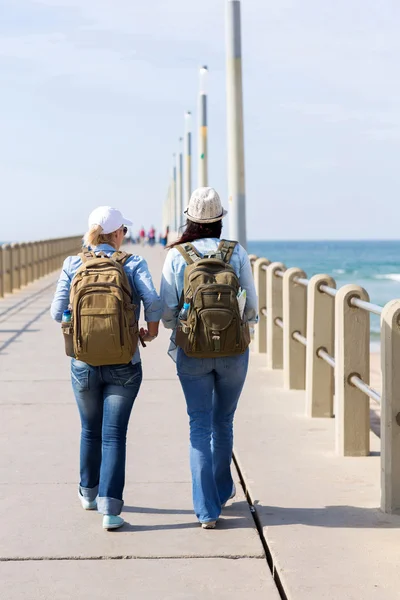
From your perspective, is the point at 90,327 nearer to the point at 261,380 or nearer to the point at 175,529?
the point at 175,529

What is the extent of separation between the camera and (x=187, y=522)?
555 cm

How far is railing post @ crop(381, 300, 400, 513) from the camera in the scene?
572cm

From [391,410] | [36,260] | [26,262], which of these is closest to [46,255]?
[36,260]

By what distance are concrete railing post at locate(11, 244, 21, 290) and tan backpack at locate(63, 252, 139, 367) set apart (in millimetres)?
21319

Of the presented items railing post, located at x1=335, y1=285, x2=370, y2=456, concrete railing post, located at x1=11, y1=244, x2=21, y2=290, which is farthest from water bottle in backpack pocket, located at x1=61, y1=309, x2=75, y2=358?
concrete railing post, located at x1=11, y1=244, x2=21, y2=290

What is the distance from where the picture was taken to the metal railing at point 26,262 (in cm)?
2531

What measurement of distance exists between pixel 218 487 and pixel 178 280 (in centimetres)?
117

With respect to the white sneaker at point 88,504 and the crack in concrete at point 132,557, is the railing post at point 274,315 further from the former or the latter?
the crack in concrete at point 132,557

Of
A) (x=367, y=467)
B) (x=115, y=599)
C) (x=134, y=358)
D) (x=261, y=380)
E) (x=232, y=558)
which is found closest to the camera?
(x=115, y=599)

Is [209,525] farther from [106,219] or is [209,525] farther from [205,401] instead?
[106,219]

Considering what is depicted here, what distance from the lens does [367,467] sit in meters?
6.89

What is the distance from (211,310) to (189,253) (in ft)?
1.09

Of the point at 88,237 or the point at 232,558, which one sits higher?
the point at 88,237

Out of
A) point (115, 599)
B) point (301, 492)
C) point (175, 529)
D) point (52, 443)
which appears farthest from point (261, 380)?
point (115, 599)
